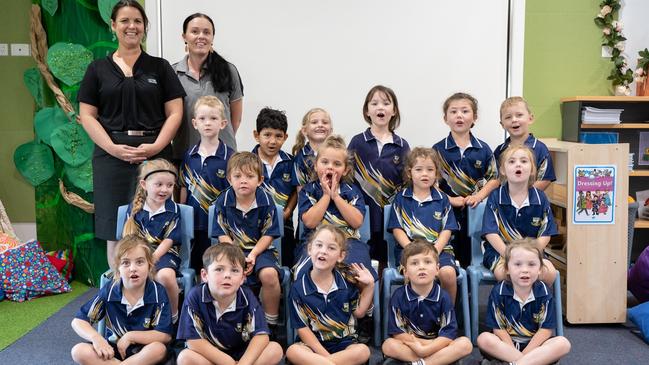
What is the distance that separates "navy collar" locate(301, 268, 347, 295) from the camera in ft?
8.00

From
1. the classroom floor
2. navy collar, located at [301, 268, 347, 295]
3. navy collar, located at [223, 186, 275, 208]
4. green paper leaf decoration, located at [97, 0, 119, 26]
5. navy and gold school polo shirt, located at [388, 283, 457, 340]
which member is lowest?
the classroom floor

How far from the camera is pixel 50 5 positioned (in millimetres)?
3658

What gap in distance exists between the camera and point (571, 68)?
402 centimetres

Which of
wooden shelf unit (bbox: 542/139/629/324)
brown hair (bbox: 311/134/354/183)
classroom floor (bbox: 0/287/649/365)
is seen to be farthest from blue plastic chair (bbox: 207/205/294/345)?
wooden shelf unit (bbox: 542/139/629/324)

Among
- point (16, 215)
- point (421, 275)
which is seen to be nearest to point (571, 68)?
point (421, 275)

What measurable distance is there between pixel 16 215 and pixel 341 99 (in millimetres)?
2439

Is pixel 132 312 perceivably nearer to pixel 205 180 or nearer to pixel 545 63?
pixel 205 180

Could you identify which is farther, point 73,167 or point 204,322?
point 73,167

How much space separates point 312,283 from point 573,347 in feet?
4.27

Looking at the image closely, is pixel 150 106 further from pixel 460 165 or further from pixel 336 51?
pixel 460 165

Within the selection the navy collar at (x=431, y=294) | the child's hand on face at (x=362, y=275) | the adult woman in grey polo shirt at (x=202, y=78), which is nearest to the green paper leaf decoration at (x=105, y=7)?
the adult woman in grey polo shirt at (x=202, y=78)

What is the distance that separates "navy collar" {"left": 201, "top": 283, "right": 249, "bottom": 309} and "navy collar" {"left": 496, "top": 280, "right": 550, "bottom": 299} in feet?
3.49

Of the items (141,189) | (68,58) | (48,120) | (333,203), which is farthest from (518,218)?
(48,120)

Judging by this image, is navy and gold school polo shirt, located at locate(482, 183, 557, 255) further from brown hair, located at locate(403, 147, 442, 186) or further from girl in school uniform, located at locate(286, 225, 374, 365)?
girl in school uniform, located at locate(286, 225, 374, 365)
